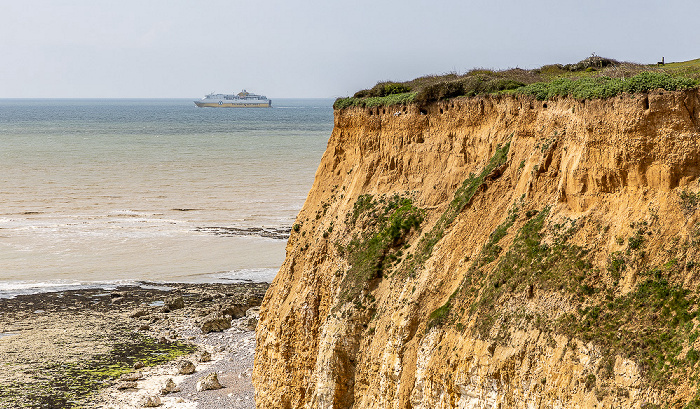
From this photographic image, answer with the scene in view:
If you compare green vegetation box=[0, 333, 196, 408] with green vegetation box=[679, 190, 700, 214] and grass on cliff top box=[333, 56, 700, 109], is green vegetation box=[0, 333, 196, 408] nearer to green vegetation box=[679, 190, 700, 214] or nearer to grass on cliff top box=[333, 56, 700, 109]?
grass on cliff top box=[333, 56, 700, 109]

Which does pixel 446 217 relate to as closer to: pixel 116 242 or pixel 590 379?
pixel 590 379

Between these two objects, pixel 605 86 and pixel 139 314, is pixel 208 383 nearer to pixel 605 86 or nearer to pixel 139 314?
pixel 139 314

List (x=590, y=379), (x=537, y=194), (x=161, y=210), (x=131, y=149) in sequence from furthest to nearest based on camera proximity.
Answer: (x=131, y=149) < (x=161, y=210) < (x=537, y=194) < (x=590, y=379)

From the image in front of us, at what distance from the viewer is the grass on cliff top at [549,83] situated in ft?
56.6

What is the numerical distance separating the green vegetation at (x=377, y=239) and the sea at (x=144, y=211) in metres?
30.2

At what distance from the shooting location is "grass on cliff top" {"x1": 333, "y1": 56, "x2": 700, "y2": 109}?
1727 centimetres

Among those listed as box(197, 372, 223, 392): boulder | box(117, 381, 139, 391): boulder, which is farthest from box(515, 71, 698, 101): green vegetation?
box(117, 381, 139, 391): boulder

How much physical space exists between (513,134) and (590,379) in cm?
866

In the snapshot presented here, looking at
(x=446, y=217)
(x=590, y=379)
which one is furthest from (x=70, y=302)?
(x=590, y=379)

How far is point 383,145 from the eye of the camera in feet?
88.9

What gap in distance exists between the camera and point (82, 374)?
36.1 metres

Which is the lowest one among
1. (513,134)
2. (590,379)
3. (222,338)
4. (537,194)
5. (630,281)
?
(222,338)

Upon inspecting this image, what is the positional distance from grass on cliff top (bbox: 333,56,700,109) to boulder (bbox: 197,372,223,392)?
1365 cm

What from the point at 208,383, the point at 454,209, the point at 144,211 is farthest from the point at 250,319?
the point at 144,211
